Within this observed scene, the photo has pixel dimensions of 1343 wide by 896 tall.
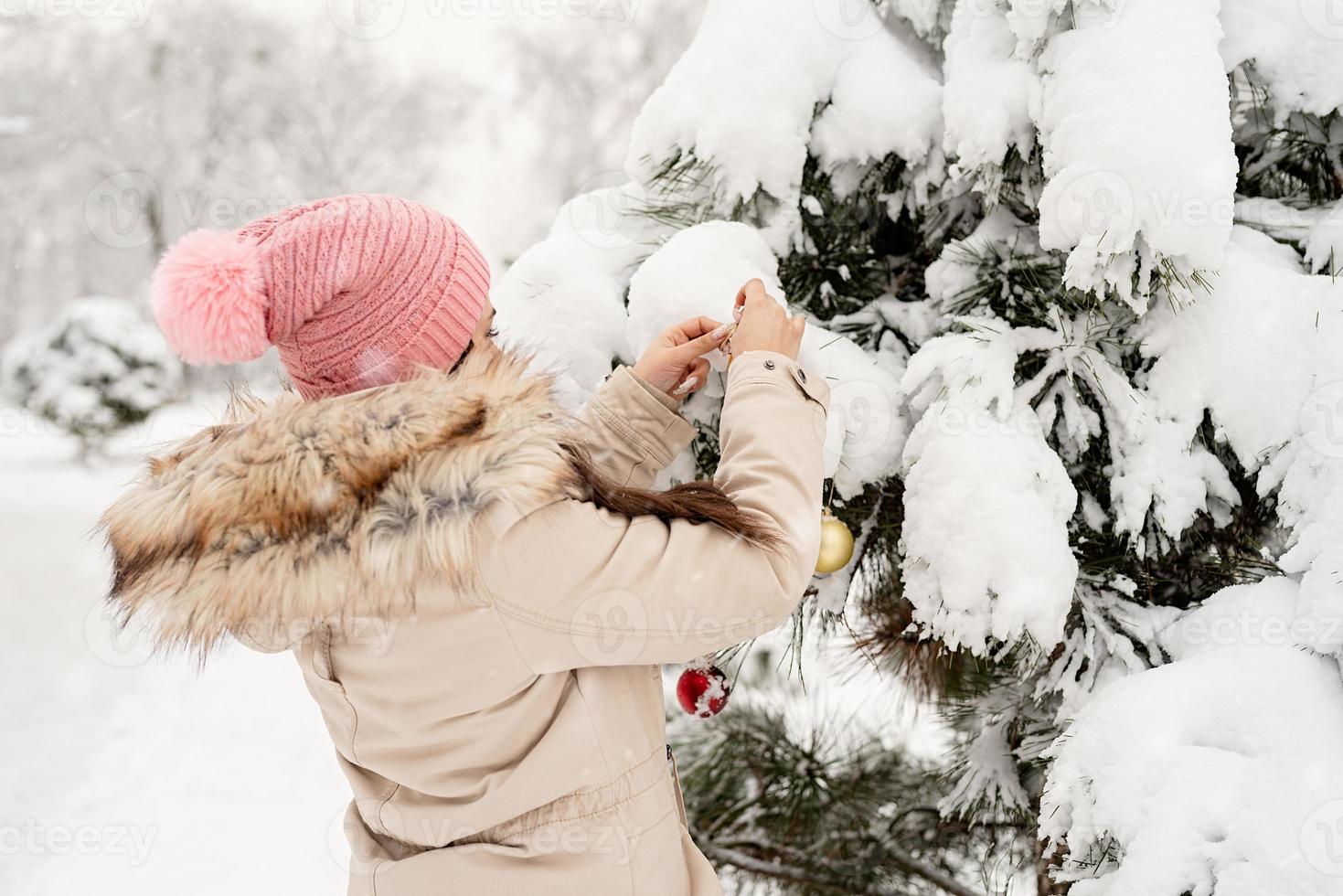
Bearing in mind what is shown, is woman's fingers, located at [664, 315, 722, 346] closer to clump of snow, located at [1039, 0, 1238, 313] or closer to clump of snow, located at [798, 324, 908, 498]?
clump of snow, located at [798, 324, 908, 498]

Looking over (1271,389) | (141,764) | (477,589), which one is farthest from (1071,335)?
(141,764)

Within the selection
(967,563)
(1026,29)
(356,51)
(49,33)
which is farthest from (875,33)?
(356,51)

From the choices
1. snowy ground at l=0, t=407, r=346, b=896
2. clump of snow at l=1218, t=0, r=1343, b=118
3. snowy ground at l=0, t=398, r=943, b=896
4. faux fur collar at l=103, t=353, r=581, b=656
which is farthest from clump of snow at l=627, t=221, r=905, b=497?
snowy ground at l=0, t=407, r=346, b=896

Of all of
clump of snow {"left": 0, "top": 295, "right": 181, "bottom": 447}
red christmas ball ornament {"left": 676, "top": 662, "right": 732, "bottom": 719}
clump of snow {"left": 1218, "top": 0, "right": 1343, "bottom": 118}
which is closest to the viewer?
clump of snow {"left": 1218, "top": 0, "right": 1343, "bottom": 118}

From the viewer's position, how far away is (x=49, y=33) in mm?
6297

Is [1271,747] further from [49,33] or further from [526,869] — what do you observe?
[49,33]

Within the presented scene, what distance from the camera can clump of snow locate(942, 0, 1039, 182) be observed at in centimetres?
90

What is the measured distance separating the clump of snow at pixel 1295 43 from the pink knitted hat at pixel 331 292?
85cm

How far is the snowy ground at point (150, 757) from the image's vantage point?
8.79 ft

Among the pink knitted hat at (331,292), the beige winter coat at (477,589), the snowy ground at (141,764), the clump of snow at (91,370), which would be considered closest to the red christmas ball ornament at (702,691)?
the beige winter coat at (477,589)

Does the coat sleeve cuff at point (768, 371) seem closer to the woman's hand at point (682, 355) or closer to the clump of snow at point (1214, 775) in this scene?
the woman's hand at point (682, 355)

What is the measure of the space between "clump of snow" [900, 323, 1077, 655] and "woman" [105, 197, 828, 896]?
12cm

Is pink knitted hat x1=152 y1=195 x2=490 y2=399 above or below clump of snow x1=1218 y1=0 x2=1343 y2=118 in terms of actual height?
below

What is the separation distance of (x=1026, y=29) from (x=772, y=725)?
1.36 metres
